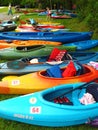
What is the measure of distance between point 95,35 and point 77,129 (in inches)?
298

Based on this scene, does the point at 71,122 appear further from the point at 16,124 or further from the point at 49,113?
the point at 16,124

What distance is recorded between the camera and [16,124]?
4.87m

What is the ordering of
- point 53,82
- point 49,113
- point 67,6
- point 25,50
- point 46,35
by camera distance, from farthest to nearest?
point 67,6 < point 46,35 < point 25,50 < point 53,82 < point 49,113

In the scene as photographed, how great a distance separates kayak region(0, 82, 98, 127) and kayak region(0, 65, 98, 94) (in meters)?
0.75

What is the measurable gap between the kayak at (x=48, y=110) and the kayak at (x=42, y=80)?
2.46 ft

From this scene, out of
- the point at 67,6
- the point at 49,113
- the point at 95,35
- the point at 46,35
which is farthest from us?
the point at 67,6

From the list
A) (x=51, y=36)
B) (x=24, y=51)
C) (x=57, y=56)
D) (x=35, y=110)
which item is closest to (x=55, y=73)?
(x=35, y=110)

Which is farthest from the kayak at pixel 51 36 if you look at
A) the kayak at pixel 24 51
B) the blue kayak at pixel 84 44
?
the kayak at pixel 24 51

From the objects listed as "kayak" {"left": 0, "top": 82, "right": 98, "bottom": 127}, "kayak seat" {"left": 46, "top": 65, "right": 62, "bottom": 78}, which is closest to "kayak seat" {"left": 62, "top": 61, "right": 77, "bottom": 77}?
"kayak seat" {"left": 46, "top": 65, "right": 62, "bottom": 78}

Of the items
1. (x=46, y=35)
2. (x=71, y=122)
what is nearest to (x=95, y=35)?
(x=46, y=35)

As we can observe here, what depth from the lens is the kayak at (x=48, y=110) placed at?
15.1 feet

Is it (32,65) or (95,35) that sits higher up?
(32,65)

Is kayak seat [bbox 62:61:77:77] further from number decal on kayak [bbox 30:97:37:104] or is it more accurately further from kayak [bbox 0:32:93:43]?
kayak [bbox 0:32:93:43]

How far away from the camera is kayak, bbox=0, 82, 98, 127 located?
461cm
